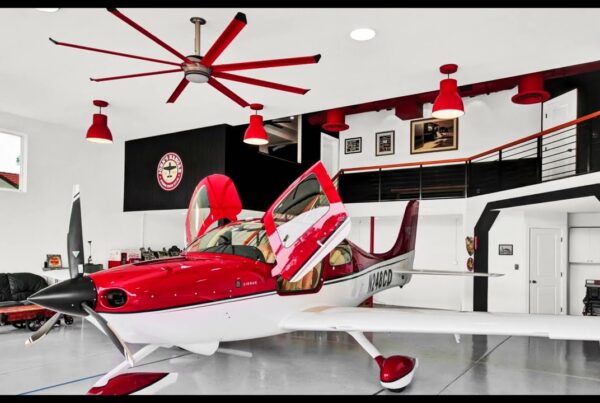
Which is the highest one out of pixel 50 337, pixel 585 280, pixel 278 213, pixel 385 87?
pixel 385 87

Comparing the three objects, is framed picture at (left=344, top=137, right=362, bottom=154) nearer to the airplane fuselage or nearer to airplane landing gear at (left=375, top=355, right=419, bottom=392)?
the airplane fuselage

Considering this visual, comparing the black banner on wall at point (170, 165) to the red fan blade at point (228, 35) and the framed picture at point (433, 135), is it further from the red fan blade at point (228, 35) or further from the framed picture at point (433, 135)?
the framed picture at point (433, 135)

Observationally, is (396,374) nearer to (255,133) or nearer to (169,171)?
(255,133)

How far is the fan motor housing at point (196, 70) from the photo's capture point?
11.4 ft

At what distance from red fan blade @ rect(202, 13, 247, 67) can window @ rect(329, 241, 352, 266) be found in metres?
2.53

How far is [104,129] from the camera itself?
608cm

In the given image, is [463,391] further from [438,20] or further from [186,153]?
[186,153]

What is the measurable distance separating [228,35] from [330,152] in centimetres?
973

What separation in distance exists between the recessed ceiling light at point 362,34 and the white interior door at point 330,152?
26.9 ft

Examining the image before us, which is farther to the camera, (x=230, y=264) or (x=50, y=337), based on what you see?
(x=50, y=337)

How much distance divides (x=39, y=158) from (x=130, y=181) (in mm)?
1757

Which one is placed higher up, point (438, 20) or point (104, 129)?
point (438, 20)

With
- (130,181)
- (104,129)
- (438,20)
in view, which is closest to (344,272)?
(438,20)

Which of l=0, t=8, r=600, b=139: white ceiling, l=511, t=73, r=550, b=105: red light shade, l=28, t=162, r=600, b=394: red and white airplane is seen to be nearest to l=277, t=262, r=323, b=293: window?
l=28, t=162, r=600, b=394: red and white airplane
